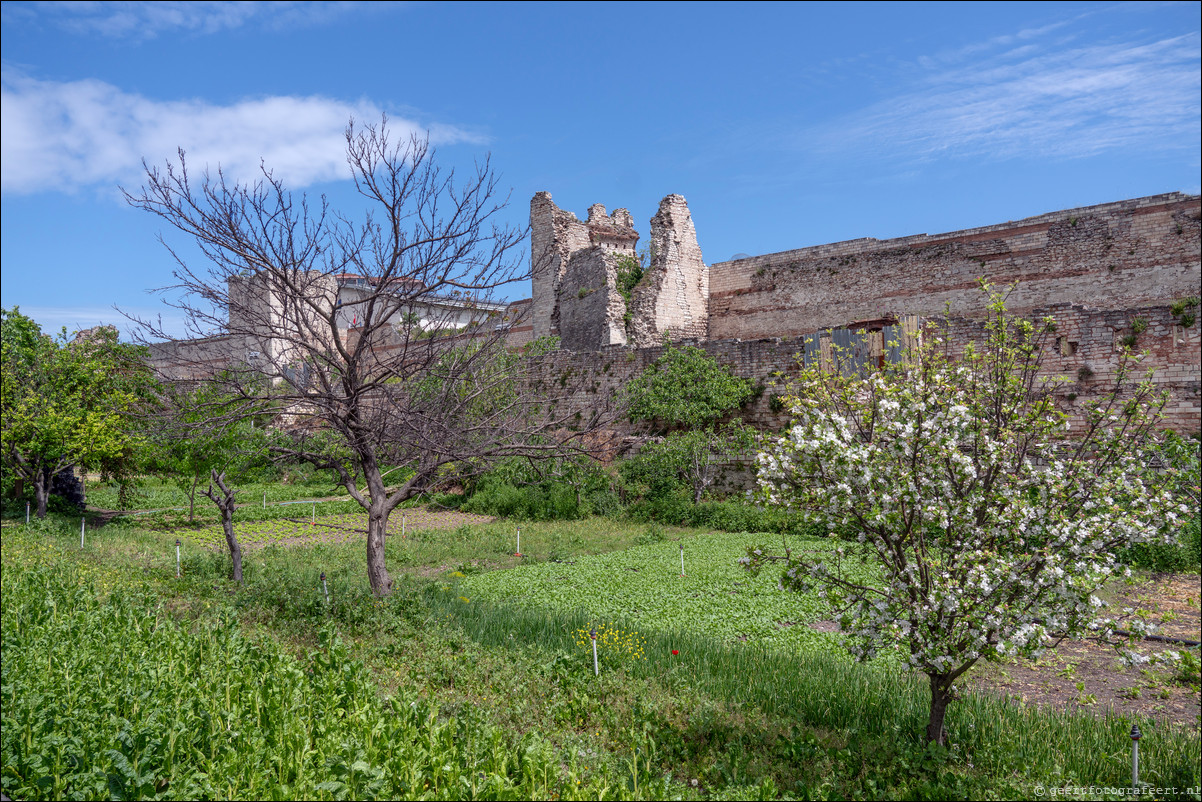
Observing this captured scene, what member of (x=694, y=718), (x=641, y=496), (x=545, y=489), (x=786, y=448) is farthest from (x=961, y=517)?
(x=545, y=489)

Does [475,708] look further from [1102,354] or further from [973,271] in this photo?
[973,271]

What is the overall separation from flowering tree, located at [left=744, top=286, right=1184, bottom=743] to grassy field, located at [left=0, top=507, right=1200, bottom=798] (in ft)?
1.94

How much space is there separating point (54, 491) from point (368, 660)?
1593 centimetres

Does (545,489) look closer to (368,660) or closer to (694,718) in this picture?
(368,660)

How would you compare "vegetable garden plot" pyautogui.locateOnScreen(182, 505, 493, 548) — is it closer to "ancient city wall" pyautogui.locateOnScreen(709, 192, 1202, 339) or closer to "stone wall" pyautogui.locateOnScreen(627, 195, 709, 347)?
"stone wall" pyautogui.locateOnScreen(627, 195, 709, 347)

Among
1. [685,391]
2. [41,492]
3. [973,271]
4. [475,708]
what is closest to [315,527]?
[41,492]

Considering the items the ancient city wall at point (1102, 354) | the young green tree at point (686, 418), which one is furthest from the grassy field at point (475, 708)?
the young green tree at point (686, 418)

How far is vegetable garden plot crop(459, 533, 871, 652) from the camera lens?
25.0 feet

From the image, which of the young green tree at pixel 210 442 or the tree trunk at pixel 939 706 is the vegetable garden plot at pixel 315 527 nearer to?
the young green tree at pixel 210 442

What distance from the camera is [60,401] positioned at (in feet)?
49.8

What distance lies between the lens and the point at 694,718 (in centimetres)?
489

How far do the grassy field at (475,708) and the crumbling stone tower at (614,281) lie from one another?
50.1 ft

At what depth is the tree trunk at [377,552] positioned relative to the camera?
25.8 ft

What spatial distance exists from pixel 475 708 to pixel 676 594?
460 centimetres
